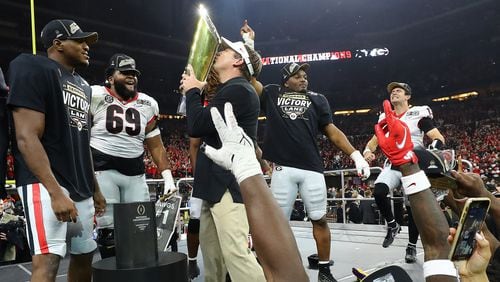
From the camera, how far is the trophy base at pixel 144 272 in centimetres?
236

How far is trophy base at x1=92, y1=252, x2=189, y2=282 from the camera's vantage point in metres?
2.36

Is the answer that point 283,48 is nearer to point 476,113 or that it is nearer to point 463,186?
point 476,113

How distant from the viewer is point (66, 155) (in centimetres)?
243

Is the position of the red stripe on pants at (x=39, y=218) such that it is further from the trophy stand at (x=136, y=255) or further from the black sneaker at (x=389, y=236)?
the black sneaker at (x=389, y=236)

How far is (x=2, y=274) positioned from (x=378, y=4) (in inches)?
1025

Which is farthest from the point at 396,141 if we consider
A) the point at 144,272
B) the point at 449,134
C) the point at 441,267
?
the point at 449,134

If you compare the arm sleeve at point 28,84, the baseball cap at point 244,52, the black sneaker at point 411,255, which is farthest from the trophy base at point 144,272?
the black sneaker at point 411,255

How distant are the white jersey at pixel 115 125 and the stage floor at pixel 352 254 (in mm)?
1290

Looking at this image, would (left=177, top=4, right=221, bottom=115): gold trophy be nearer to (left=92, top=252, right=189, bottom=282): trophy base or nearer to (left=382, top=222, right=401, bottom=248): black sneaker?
(left=92, top=252, right=189, bottom=282): trophy base

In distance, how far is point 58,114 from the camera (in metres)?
2.41

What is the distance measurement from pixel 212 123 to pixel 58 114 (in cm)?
87

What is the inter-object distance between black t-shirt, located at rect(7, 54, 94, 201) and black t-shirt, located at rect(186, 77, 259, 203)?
0.68 m

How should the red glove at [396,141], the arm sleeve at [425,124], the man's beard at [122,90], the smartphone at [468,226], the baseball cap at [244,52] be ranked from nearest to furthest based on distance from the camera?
the smartphone at [468,226]
the red glove at [396,141]
the baseball cap at [244,52]
the man's beard at [122,90]
the arm sleeve at [425,124]

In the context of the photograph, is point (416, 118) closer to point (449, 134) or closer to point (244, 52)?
point (244, 52)
